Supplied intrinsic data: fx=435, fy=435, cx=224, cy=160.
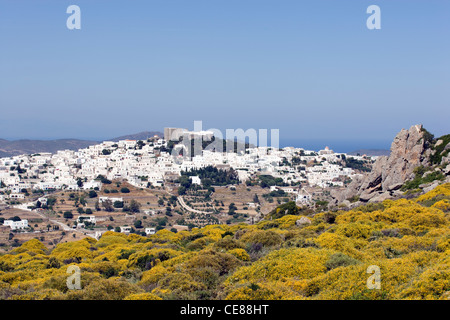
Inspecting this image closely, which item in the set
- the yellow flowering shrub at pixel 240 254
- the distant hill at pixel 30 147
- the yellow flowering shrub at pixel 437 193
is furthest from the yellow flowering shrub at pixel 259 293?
the distant hill at pixel 30 147

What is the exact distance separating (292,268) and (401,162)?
1830 cm

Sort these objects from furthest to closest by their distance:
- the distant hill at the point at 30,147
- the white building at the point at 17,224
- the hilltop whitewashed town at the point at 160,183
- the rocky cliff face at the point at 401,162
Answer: the distant hill at the point at 30,147
the hilltop whitewashed town at the point at 160,183
the white building at the point at 17,224
the rocky cliff face at the point at 401,162

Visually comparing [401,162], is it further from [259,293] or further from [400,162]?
[259,293]

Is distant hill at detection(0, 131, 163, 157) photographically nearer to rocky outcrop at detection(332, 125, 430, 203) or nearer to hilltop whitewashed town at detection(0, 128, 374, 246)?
hilltop whitewashed town at detection(0, 128, 374, 246)

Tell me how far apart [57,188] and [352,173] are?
1908 inches

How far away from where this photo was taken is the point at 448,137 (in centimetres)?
2545

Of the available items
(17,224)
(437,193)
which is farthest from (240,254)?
(17,224)

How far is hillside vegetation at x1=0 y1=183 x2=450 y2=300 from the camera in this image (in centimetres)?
712

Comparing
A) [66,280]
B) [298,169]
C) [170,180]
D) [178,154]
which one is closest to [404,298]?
[66,280]

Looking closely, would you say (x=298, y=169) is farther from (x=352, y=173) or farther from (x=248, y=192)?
(x=248, y=192)

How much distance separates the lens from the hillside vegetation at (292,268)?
7121mm

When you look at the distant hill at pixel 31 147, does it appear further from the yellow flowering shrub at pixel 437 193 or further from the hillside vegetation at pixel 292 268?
the yellow flowering shrub at pixel 437 193

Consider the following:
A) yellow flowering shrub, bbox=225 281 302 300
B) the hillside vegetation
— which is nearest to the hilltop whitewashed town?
the hillside vegetation

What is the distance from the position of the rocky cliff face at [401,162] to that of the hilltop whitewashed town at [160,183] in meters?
9.67
